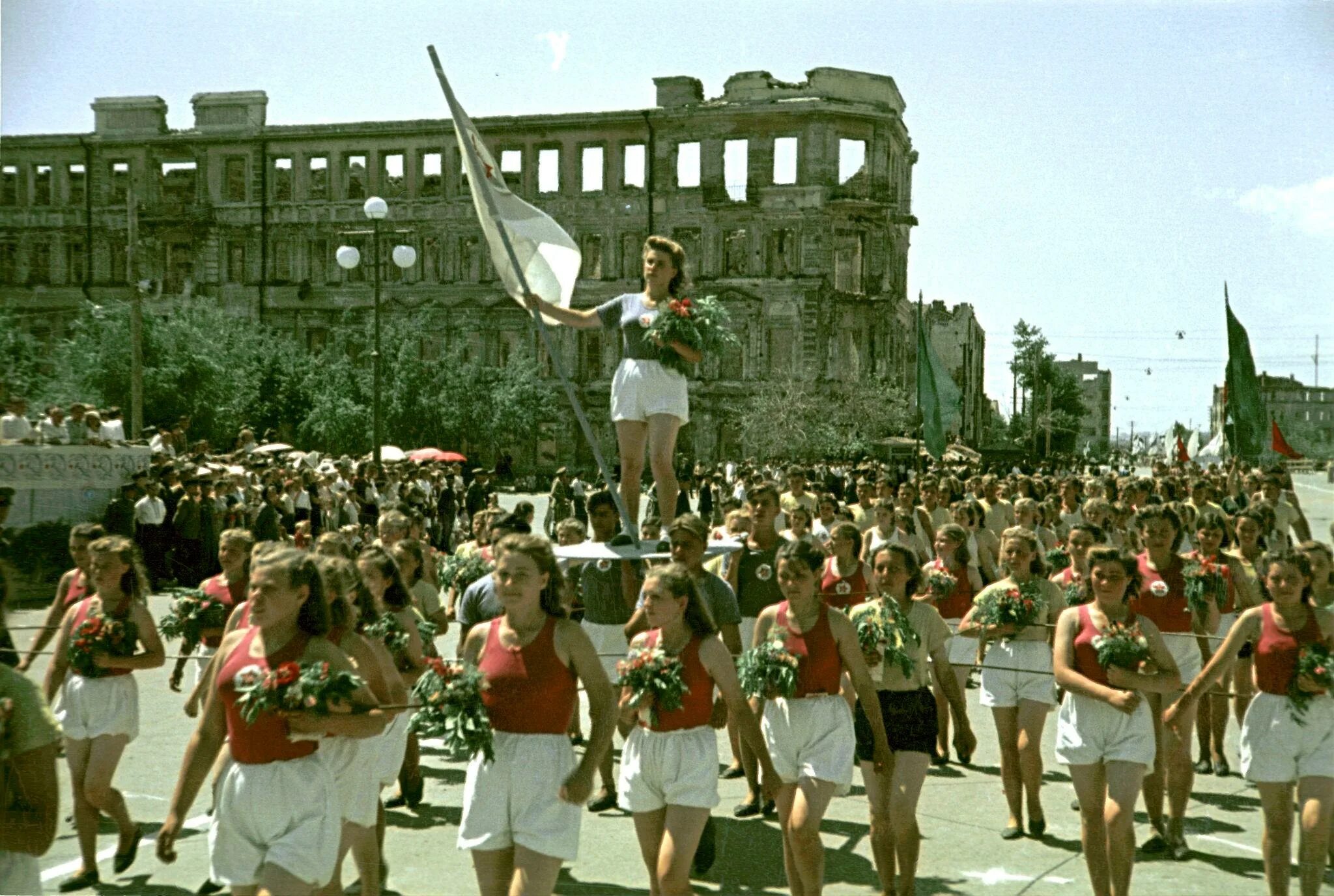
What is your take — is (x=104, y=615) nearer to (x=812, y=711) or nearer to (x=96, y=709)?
(x=96, y=709)

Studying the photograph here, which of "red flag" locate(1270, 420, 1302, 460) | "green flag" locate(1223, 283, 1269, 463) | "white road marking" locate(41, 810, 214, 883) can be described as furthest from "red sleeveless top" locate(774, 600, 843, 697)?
"red flag" locate(1270, 420, 1302, 460)

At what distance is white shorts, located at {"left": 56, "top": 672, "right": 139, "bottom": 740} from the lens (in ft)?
26.8

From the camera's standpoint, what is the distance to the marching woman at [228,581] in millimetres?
8992

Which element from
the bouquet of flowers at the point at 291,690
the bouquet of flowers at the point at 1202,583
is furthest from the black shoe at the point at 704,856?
the bouquet of flowers at the point at 1202,583

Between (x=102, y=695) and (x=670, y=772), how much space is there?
3.61 metres

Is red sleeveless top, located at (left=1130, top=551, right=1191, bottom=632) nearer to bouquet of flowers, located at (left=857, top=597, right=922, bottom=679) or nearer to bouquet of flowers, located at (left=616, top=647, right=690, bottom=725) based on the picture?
bouquet of flowers, located at (left=857, top=597, right=922, bottom=679)

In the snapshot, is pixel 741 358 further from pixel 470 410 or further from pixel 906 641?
pixel 906 641

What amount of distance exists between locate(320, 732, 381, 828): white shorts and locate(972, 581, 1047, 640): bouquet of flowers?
14.0ft

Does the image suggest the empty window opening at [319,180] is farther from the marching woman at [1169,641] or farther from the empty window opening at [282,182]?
the marching woman at [1169,641]

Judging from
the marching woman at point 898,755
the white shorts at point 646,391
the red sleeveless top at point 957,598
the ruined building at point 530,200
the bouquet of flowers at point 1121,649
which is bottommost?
the marching woman at point 898,755

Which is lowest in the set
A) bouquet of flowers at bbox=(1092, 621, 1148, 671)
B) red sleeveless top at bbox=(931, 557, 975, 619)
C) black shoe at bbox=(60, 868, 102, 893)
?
black shoe at bbox=(60, 868, 102, 893)

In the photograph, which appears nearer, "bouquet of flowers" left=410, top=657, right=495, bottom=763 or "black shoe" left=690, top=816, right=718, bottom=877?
"bouquet of flowers" left=410, top=657, right=495, bottom=763

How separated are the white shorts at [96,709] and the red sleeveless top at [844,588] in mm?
4374

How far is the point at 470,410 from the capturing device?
196 ft
